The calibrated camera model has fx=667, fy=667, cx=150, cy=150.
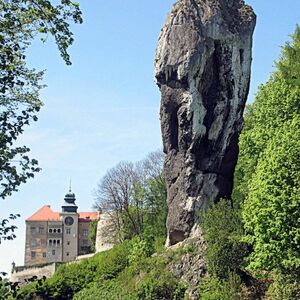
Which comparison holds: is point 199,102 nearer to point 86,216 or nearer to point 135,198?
point 135,198

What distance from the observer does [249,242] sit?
22.1 meters

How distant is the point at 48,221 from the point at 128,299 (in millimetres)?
58126

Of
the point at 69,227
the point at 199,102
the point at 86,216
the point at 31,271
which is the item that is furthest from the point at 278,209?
the point at 86,216

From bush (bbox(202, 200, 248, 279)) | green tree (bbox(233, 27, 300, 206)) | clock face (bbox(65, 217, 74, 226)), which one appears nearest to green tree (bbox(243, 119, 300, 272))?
green tree (bbox(233, 27, 300, 206))

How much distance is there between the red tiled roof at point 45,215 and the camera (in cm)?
8469

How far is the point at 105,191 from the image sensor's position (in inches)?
1879

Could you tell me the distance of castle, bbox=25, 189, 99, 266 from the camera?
82.8 meters

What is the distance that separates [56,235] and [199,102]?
5701 cm

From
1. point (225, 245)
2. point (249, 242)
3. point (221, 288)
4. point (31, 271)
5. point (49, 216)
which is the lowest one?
point (221, 288)

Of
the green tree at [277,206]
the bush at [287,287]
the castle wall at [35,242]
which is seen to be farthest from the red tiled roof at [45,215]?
the bush at [287,287]

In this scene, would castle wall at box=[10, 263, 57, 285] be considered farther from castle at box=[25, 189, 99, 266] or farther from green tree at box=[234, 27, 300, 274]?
castle at box=[25, 189, 99, 266]

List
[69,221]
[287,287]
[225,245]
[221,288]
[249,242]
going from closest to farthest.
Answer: [287,287] < [249,242] < [221,288] < [225,245] < [69,221]

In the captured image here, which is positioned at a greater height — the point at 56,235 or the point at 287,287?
the point at 56,235

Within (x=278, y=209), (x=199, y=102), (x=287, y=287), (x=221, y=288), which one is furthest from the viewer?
(x=199, y=102)
